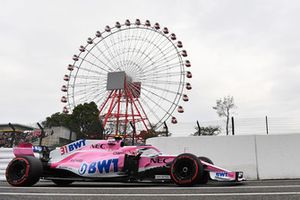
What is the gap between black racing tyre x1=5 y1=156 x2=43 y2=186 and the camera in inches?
273

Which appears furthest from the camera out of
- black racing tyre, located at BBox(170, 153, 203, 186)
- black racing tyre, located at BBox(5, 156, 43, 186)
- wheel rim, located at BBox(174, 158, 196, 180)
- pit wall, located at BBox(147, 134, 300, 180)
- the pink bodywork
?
pit wall, located at BBox(147, 134, 300, 180)

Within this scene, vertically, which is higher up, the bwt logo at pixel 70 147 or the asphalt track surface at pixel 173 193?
the bwt logo at pixel 70 147

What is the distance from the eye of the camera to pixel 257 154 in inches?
337

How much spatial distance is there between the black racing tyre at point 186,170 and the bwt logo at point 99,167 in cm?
148

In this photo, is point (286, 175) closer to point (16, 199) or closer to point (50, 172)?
point (50, 172)

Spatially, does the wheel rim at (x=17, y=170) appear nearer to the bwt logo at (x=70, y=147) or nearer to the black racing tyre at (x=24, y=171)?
the black racing tyre at (x=24, y=171)

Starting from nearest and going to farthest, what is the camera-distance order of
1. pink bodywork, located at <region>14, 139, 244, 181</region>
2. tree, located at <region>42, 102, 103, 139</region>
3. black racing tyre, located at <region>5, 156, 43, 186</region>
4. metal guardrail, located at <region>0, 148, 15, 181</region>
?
pink bodywork, located at <region>14, 139, 244, 181</region>
black racing tyre, located at <region>5, 156, 43, 186</region>
metal guardrail, located at <region>0, 148, 15, 181</region>
tree, located at <region>42, 102, 103, 139</region>

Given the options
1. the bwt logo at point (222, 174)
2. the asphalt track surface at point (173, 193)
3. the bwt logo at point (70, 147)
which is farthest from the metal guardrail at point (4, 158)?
the bwt logo at point (222, 174)

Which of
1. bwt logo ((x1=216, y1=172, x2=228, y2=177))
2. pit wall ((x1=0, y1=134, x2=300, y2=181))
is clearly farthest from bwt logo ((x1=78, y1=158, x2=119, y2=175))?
pit wall ((x1=0, y1=134, x2=300, y2=181))

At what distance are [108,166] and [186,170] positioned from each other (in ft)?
6.14

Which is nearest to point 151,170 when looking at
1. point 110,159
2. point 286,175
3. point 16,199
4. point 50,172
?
point 110,159

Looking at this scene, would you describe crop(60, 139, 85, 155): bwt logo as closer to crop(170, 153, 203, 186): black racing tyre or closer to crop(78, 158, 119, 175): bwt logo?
crop(78, 158, 119, 175): bwt logo

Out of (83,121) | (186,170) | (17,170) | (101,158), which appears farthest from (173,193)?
(83,121)

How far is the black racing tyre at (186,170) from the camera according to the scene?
5844mm
